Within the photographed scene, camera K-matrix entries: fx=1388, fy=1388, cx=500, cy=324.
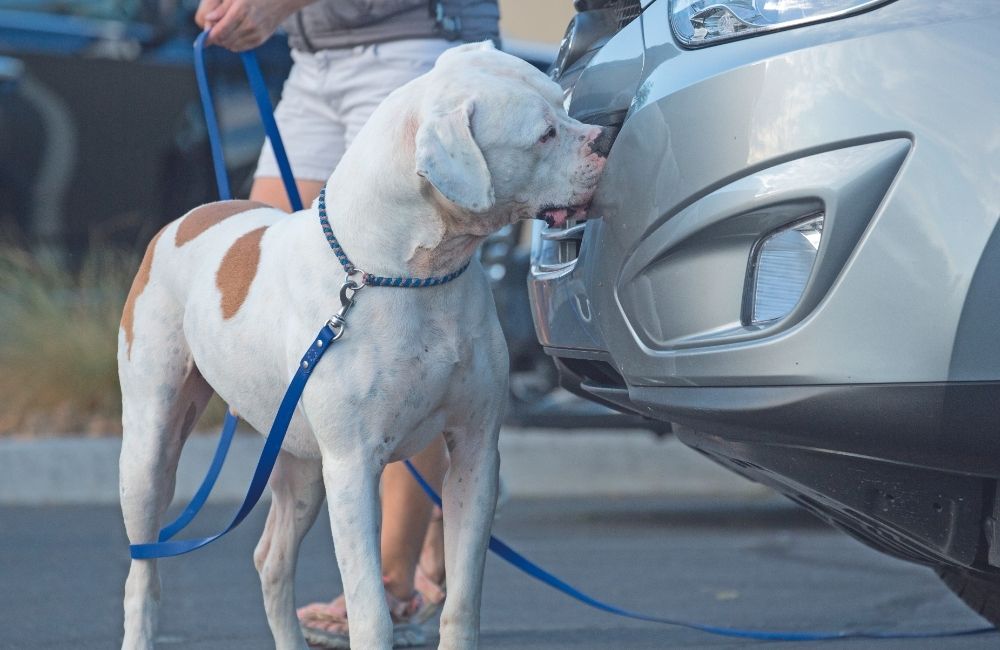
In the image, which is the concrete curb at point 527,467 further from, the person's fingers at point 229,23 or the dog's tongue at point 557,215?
the dog's tongue at point 557,215

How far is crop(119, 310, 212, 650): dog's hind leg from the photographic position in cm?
312

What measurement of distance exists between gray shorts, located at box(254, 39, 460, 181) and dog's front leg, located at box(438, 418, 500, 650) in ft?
3.91

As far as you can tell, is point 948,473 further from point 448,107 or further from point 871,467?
point 448,107

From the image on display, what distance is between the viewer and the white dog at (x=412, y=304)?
248 cm

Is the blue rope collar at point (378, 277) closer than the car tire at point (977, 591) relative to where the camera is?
Yes

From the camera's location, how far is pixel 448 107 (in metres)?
2.44

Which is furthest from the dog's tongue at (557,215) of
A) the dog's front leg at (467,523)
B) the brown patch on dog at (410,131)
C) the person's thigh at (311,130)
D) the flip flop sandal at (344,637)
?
the flip flop sandal at (344,637)

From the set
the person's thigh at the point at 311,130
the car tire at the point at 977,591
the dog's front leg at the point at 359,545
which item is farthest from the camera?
the person's thigh at the point at 311,130

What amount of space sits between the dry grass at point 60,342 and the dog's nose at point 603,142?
457 centimetres

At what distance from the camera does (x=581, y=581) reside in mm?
4660

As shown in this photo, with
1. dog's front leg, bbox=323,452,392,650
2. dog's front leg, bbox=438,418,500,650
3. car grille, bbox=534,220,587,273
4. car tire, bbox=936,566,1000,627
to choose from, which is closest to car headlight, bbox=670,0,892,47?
car grille, bbox=534,220,587,273

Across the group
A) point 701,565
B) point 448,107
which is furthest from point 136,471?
point 701,565

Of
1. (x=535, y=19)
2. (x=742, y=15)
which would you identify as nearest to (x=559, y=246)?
(x=742, y=15)

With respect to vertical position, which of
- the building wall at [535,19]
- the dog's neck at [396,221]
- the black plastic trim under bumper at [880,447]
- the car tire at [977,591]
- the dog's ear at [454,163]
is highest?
the building wall at [535,19]
